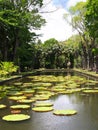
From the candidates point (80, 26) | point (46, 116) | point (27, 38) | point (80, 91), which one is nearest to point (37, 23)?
point (27, 38)

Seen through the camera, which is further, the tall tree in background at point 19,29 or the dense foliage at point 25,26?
the tall tree in background at point 19,29

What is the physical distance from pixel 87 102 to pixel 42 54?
165 ft

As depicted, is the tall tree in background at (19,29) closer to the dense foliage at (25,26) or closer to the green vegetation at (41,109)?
the dense foliage at (25,26)

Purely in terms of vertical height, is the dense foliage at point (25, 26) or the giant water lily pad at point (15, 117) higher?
the dense foliage at point (25, 26)

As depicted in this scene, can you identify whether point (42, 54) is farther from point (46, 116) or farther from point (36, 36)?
point (46, 116)

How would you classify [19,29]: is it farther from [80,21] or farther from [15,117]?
[15,117]

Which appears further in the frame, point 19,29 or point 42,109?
point 19,29

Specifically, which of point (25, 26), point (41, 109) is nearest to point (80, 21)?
point (25, 26)

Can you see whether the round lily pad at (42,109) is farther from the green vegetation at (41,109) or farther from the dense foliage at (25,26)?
the dense foliage at (25,26)

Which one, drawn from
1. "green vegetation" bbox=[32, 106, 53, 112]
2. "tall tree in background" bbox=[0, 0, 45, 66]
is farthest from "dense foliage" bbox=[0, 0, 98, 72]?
"green vegetation" bbox=[32, 106, 53, 112]

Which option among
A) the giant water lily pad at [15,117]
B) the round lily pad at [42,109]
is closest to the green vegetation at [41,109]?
the round lily pad at [42,109]

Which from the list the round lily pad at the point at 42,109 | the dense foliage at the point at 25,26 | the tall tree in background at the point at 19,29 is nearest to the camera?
the round lily pad at the point at 42,109

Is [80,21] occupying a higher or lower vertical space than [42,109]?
higher

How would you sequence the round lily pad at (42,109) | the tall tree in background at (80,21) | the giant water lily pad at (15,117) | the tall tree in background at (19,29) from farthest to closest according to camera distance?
the tall tree in background at (80,21)
the tall tree in background at (19,29)
the round lily pad at (42,109)
the giant water lily pad at (15,117)
